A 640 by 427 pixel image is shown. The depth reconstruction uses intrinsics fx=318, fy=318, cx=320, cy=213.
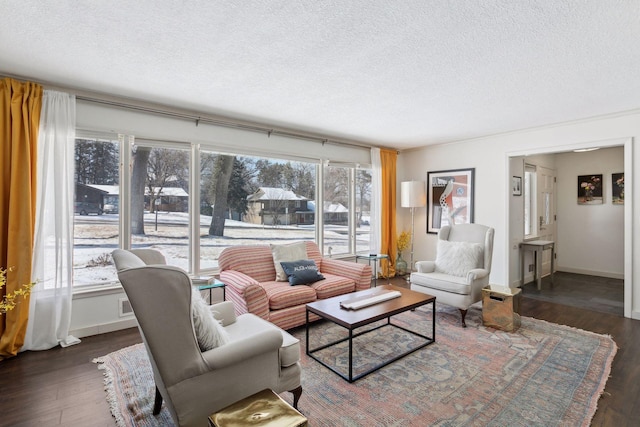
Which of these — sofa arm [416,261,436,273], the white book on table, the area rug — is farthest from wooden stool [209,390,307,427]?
sofa arm [416,261,436,273]

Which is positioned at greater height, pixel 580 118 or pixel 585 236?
pixel 580 118

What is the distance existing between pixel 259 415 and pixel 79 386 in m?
1.78

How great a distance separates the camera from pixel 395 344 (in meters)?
2.95

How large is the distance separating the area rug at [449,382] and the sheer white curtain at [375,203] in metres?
2.38

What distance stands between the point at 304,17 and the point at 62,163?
2.61 metres

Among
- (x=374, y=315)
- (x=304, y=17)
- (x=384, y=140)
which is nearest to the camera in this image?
(x=304, y=17)

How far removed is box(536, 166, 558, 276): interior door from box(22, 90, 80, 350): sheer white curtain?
6.76 meters

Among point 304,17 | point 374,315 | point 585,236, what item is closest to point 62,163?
point 304,17

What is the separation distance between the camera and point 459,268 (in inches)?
150

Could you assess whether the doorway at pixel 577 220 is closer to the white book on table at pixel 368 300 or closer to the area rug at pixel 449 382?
the area rug at pixel 449 382

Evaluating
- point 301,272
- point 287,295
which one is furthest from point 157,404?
point 301,272

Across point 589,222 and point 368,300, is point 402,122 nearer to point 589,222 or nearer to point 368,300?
point 368,300

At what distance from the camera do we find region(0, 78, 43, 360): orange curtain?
8.79 feet

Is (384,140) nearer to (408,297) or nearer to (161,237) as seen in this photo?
(408,297)
